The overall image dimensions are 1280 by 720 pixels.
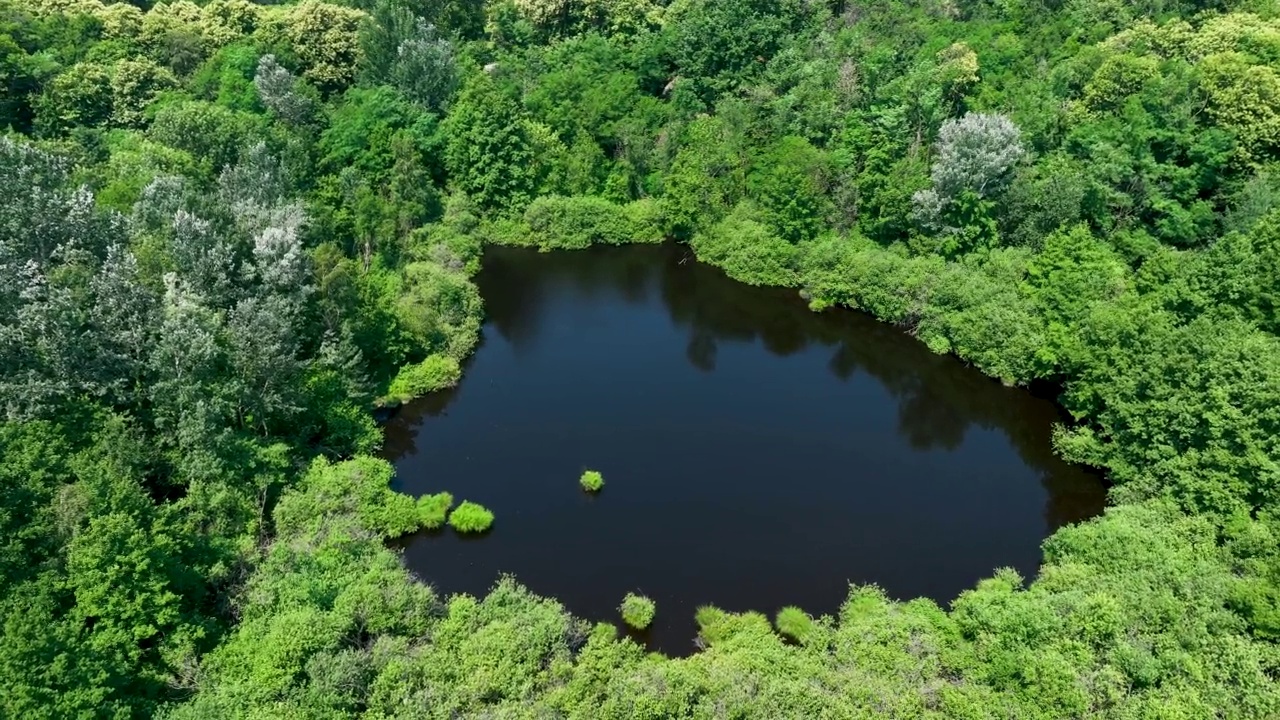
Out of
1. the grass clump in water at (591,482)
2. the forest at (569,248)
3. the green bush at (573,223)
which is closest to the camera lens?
the forest at (569,248)

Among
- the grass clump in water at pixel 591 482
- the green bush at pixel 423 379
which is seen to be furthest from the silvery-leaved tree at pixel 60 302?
the grass clump in water at pixel 591 482

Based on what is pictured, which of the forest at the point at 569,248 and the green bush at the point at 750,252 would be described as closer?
the forest at the point at 569,248

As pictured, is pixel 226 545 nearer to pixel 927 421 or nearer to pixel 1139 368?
pixel 927 421

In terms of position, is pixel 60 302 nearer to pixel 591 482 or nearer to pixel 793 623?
pixel 591 482

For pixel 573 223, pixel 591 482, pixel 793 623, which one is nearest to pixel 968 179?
pixel 573 223

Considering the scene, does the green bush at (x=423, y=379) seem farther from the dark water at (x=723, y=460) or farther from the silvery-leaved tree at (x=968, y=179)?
the silvery-leaved tree at (x=968, y=179)
